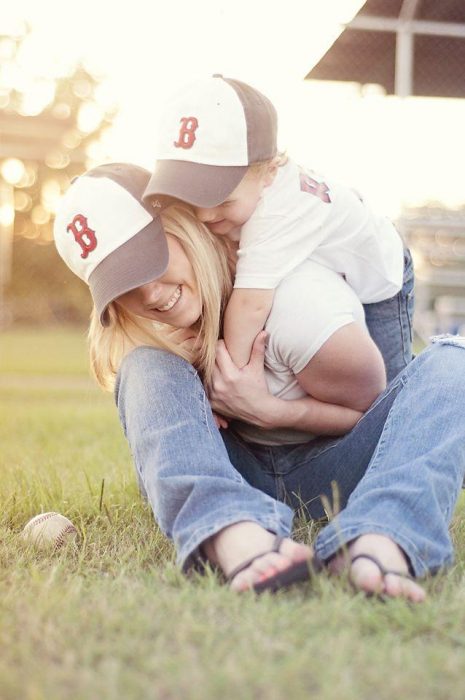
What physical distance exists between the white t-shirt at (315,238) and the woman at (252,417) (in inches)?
2.8

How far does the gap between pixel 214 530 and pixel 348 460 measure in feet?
1.80

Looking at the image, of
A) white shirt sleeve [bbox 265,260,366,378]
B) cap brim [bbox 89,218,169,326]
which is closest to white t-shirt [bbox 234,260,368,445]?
white shirt sleeve [bbox 265,260,366,378]

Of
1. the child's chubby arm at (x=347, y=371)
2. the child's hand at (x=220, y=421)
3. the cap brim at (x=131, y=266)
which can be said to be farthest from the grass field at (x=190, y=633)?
the cap brim at (x=131, y=266)

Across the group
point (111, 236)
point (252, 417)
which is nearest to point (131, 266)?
point (111, 236)

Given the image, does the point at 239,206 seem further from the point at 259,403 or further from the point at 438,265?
the point at 438,265

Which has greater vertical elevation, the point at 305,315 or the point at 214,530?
the point at 305,315

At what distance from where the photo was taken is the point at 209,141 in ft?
6.08

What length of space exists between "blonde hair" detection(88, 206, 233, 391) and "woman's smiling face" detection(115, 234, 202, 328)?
1 cm

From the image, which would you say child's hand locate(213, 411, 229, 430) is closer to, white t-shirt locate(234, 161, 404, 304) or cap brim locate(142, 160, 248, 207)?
white t-shirt locate(234, 161, 404, 304)

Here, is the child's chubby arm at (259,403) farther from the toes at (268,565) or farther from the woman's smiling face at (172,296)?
the toes at (268,565)

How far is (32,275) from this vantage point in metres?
21.6

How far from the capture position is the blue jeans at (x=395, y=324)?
2150 millimetres

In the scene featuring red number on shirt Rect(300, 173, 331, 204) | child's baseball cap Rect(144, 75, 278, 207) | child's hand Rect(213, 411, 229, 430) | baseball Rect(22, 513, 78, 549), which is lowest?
baseball Rect(22, 513, 78, 549)

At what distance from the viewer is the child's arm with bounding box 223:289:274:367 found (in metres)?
1.86
